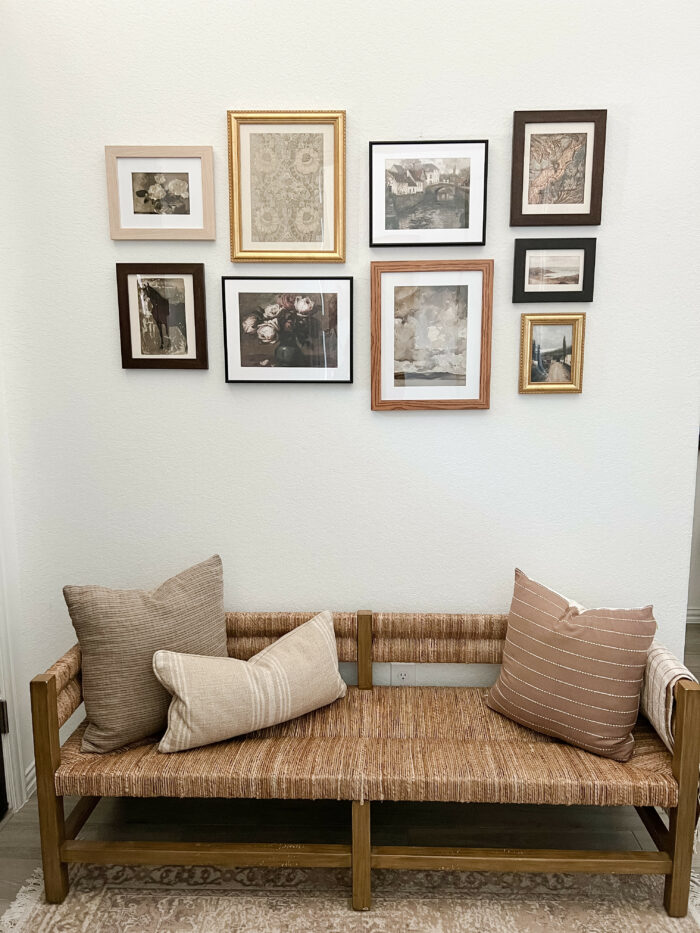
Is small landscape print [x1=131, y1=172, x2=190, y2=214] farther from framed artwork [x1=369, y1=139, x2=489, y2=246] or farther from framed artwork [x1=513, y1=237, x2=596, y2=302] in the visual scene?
framed artwork [x1=513, y1=237, x2=596, y2=302]

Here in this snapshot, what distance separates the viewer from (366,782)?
1764 mm

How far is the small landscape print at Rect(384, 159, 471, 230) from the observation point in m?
2.09

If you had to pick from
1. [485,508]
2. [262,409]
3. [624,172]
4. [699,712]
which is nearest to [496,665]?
[485,508]

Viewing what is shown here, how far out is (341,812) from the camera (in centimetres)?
222

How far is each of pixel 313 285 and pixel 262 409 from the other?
43 cm

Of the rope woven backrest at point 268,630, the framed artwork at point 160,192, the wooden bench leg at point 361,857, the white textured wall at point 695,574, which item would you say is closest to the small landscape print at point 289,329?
the framed artwork at point 160,192

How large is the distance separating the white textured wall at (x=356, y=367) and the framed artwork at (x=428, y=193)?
0.05 metres

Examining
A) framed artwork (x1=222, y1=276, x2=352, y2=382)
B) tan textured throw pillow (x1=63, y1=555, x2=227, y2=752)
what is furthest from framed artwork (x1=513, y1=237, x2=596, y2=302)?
tan textured throw pillow (x1=63, y1=555, x2=227, y2=752)

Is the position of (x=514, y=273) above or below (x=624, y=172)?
below

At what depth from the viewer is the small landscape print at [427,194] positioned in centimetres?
209

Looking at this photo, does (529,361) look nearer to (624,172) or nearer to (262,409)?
(624,172)

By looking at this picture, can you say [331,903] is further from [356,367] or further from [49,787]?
[356,367]

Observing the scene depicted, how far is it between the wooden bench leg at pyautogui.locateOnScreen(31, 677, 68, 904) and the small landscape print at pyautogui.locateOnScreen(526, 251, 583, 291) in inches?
70.8

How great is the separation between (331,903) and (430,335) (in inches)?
64.8
